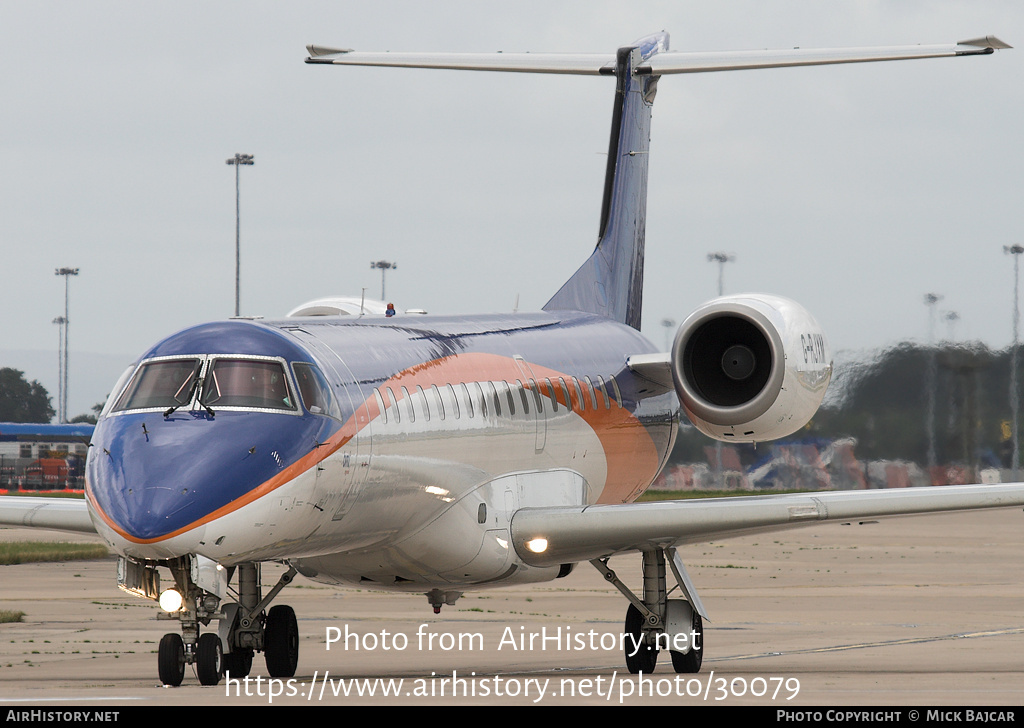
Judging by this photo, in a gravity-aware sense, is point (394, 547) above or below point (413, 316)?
below

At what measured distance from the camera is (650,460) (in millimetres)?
24172

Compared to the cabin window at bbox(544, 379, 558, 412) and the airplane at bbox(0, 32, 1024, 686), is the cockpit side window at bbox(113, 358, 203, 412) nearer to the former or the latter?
the airplane at bbox(0, 32, 1024, 686)

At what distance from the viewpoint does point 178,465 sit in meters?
13.5

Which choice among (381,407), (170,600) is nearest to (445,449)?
(381,407)

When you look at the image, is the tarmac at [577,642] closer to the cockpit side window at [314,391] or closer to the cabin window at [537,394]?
the cockpit side window at [314,391]

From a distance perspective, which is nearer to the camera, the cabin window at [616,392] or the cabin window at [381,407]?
the cabin window at [381,407]

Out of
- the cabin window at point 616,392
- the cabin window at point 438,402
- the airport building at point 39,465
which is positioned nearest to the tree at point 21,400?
the airport building at point 39,465

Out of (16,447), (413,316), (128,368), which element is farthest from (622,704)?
(16,447)

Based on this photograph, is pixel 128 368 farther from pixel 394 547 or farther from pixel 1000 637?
pixel 1000 637

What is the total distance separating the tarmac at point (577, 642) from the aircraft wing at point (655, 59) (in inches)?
295

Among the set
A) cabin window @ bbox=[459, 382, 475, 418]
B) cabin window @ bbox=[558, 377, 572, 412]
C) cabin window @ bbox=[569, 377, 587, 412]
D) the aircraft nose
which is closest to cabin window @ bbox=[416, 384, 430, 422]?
cabin window @ bbox=[459, 382, 475, 418]

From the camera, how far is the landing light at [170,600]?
45.6 feet

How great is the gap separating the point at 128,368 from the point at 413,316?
4665 millimetres

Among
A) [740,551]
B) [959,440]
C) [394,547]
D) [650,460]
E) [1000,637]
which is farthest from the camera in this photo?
[740,551]
